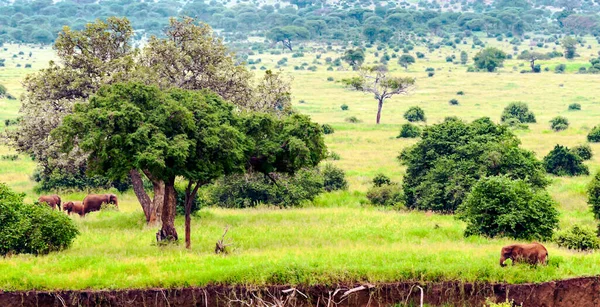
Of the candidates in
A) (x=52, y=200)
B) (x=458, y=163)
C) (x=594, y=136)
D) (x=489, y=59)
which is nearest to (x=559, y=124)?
(x=594, y=136)

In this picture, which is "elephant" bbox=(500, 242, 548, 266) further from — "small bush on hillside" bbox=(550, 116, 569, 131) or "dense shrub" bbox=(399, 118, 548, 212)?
"small bush on hillside" bbox=(550, 116, 569, 131)

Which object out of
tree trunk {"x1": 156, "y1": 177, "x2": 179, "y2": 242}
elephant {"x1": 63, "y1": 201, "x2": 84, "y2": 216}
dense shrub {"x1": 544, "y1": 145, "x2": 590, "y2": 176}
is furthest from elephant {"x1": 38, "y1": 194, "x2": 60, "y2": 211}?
dense shrub {"x1": 544, "y1": 145, "x2": 590, "y2": 176}

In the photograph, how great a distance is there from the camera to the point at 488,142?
31.2 metres

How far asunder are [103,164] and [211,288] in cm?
533

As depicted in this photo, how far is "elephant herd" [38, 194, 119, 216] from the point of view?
30.4 m

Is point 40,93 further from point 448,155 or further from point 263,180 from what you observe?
point 448,155

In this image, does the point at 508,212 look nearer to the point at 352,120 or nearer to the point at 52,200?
the point at 52,200

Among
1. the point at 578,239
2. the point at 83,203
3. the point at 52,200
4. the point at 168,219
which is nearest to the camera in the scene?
the point at 168,219

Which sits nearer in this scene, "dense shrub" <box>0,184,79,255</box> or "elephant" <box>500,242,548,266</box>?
"elephant" <box>500,242,548,266</box>

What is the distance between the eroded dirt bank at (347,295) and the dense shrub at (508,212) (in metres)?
5.07

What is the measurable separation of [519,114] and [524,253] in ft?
138

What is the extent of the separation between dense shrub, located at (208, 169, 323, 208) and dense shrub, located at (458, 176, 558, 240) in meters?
8.78

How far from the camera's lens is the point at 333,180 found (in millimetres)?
36094

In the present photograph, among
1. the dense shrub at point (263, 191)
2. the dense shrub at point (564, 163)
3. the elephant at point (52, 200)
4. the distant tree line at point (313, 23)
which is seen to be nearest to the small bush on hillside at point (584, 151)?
the dense shrub at point (564, 163)
